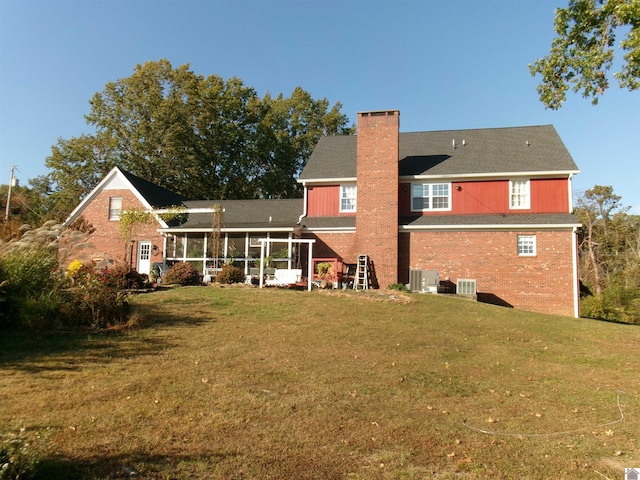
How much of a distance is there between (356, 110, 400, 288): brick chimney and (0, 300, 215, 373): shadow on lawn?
505 inches

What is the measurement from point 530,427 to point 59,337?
326 inches

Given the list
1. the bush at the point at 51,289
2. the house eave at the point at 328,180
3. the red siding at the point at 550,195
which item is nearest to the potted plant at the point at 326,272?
the house eave at the point at 328,180


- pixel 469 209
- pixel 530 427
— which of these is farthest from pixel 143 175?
pixel 530 427

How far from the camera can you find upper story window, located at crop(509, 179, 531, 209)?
20.9 metres

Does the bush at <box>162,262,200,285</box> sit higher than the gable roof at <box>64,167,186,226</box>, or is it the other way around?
the gable roof at <box>64,167,186,226</box>

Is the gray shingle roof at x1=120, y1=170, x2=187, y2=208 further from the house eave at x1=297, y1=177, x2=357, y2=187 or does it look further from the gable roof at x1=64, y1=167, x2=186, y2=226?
the house eave at x1=297, y1=177, x2=357, y2=187

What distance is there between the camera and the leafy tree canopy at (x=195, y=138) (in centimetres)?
3762

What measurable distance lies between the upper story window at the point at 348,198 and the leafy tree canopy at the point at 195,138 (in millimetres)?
20989

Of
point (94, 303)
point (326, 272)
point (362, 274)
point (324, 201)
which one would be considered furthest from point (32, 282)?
point (324, 201)

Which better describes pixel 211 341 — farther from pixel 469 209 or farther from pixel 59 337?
pixel 469 209

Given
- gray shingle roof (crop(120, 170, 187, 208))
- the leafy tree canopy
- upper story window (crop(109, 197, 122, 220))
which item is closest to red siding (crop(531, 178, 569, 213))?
gray shingle roof (crop(120, 170, 187, 208))

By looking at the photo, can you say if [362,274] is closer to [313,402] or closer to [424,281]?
[424,281]

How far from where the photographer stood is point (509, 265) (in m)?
19.8

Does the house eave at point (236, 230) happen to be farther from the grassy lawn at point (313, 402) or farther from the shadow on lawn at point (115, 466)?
the shadow on lawn at point (115, 466)
